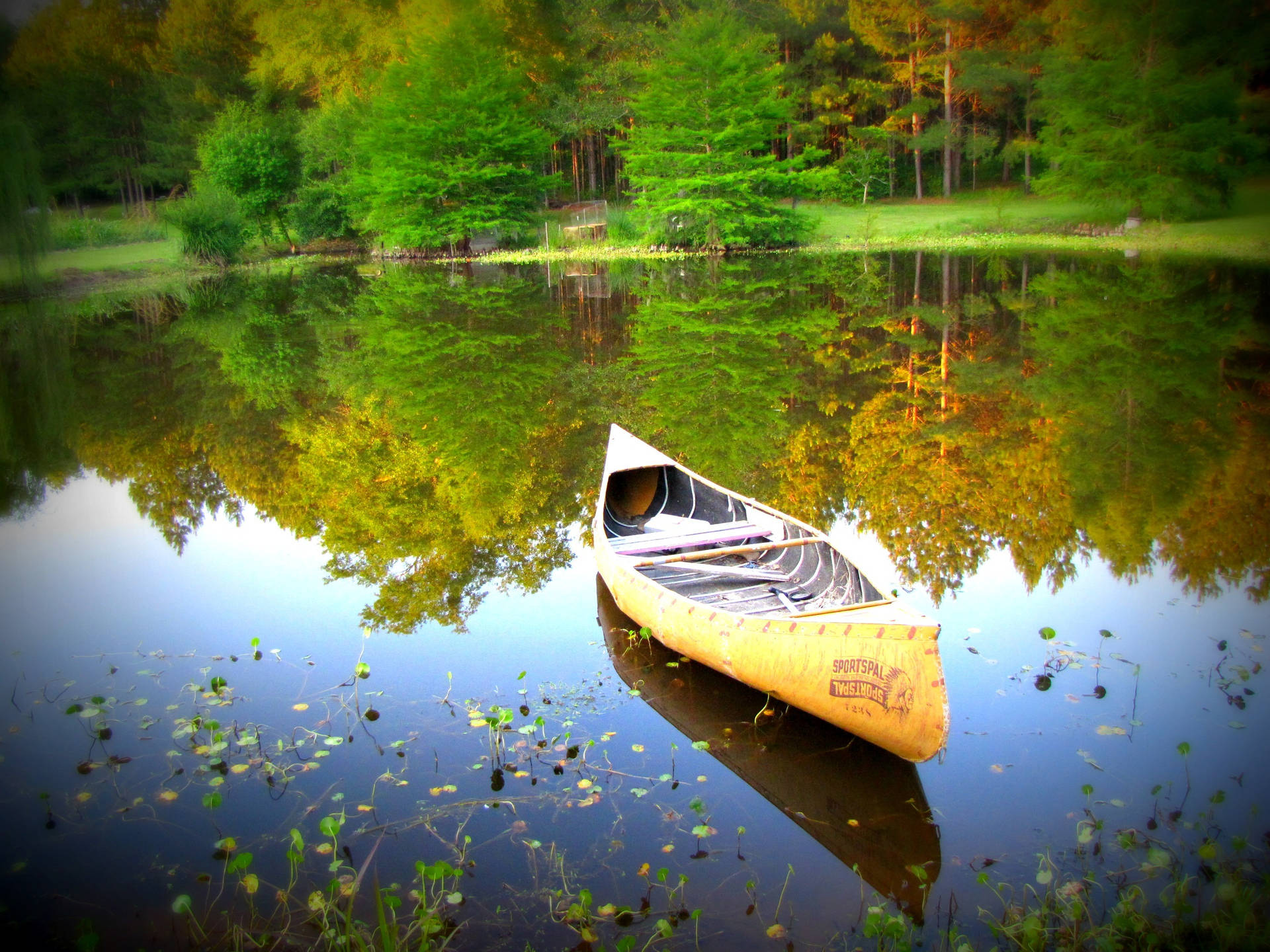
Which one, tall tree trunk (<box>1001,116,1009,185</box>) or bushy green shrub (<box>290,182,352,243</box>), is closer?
bushy green shrub (<box>290,182,352,243</box>)

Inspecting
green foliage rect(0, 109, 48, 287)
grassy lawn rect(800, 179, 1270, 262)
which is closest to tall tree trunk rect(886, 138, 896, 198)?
grassy lawn rect(800, 179, 1270, 262)

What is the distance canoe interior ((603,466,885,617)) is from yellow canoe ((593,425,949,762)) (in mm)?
11

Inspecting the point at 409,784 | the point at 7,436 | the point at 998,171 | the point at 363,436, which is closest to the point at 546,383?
the point at 363,436

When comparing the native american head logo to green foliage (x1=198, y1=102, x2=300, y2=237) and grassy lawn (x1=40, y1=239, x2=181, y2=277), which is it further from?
green foliage (x1=198, y1=102, x2=300, y2=237)

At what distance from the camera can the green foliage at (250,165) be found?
37031 mm

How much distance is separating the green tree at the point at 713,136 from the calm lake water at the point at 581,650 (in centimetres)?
1802

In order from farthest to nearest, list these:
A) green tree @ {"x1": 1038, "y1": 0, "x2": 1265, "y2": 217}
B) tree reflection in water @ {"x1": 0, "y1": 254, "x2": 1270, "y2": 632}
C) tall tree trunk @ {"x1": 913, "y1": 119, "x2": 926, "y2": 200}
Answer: tall tree trunk @ {"x1": 913, "y1": 119, "x2": 926, "y2": 200}, green tree @ {"x1": 1038, "y1": 0, "x2": 1265, "y2": 217}, tree reflection in water @ {"x1": 0, "y1": 254, "x2": 1270, "y2": 632}

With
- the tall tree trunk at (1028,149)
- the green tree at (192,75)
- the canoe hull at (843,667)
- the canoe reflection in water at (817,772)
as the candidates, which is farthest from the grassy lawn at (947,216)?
the green tree at (192,75)

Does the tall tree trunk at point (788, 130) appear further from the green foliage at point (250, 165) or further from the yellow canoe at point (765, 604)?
the yellow canoe at point (765, 604)

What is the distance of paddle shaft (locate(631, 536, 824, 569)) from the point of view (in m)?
6.08

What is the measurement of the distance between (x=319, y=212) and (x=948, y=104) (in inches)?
1112

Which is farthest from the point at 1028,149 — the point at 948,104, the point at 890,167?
the point at 890,167

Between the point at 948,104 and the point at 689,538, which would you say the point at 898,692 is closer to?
the point at 689,538

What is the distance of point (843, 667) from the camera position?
454 centimetres
